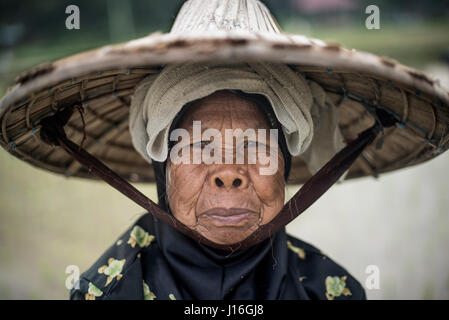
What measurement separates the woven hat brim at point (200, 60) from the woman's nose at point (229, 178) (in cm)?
37

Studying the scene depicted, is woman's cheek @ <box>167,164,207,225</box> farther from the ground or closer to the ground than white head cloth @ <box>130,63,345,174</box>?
closer to the ground

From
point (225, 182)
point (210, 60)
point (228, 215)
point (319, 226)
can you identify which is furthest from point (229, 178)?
point (319, 226)

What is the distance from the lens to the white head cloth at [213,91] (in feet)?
4.50

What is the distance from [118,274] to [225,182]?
52 centimetres

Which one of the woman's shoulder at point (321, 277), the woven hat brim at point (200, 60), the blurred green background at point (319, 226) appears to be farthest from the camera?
the blurred green background at point (319, 226)

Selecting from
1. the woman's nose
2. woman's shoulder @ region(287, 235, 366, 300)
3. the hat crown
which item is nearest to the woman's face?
the woman's nose

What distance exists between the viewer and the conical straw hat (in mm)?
954

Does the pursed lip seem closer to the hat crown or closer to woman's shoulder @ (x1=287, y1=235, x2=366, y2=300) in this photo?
woman's shoulder @ (x1=287, y1=235, x2=366, y2=300)

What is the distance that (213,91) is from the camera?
136 cm

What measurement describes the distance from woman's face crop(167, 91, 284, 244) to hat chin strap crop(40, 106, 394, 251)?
0.03 metres

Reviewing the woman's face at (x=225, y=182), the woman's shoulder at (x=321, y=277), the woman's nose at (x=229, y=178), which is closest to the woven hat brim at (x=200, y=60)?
the woman's face at (x=225, y=182)

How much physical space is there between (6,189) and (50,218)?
99cm

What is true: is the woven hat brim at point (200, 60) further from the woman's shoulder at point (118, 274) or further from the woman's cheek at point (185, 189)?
the woman's shoulder at point (118, 274)
